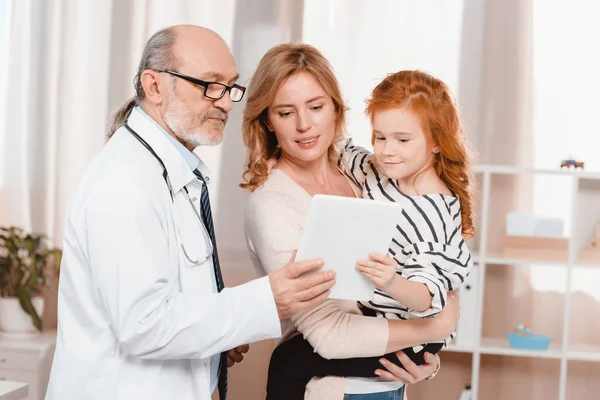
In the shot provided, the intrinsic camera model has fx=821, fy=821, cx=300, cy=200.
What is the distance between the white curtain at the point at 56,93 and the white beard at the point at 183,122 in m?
2.52

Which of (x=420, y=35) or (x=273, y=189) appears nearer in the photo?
(x=273, y=189)

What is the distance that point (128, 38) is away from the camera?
14.0 feet

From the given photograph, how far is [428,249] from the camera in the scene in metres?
2.00

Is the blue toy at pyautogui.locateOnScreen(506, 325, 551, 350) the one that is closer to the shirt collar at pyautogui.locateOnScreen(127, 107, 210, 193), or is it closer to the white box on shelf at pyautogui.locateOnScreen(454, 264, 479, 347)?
the white box on shelf at pyautogui.locateOnScreen(454, 264, 479, 347)

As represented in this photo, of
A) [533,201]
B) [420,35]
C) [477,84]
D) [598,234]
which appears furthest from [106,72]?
[598,234]

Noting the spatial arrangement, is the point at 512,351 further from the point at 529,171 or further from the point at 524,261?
the point at 529,171

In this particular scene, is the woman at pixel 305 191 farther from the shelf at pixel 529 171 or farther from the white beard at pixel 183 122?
the shelf at pixel 529 171

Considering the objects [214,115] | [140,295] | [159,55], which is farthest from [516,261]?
[140,295]

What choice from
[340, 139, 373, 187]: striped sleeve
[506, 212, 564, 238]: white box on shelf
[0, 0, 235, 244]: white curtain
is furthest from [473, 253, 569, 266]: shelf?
[0, 0, 235, 244]: white curtain

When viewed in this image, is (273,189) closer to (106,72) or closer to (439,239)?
(439,239)

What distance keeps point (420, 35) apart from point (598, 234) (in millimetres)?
A: 1315

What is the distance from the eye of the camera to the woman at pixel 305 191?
199 centimetres

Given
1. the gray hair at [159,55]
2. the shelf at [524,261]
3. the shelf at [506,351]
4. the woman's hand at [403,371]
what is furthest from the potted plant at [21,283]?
the woman's hand at [403,371]

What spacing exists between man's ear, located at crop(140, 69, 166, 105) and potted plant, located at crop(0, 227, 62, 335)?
242cm
